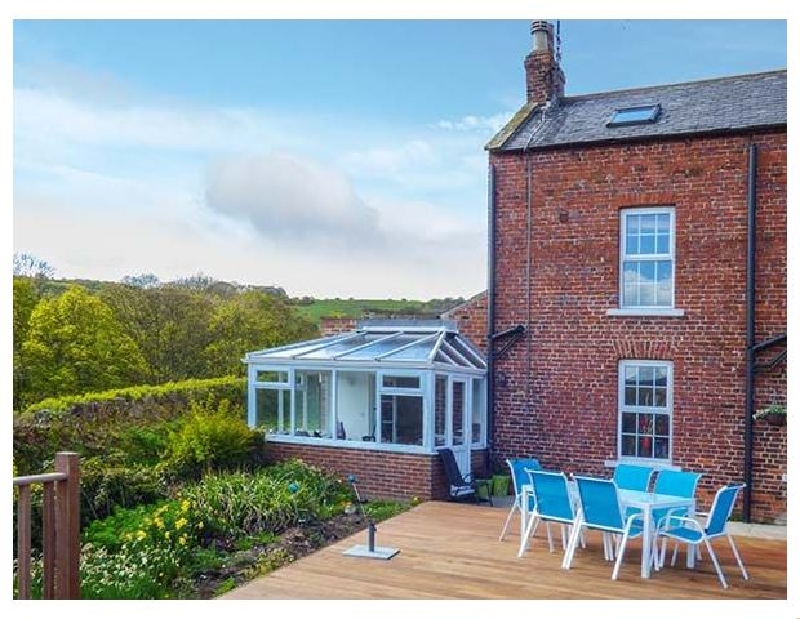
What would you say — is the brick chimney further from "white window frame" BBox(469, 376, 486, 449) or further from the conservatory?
"white window frame" BBox(469, 376, 486, 449)

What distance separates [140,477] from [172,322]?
4.69m

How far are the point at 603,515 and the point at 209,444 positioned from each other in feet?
14.5

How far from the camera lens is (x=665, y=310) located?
8664mm

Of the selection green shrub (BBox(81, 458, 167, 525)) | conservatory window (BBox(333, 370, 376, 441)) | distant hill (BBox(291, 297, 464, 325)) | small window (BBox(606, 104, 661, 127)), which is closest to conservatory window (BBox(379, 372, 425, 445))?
conservatory window (BBox(333, 370, 376, 441))

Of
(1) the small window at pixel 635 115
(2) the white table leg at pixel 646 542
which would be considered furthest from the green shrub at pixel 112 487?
(1) the small window at pixel 635 115

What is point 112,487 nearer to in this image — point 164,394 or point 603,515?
point 164,394

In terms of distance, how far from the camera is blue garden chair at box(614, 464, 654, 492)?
23.4 ft

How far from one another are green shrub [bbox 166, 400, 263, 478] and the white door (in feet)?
7.42

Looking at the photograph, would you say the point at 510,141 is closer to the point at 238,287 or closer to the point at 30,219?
the point at 238,287

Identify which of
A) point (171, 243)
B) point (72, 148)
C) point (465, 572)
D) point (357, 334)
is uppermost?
point (72, 148)

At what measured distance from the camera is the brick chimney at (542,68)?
1005 cm

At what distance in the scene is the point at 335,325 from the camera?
1078cm

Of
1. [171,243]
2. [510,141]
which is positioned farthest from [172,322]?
[510,141]
